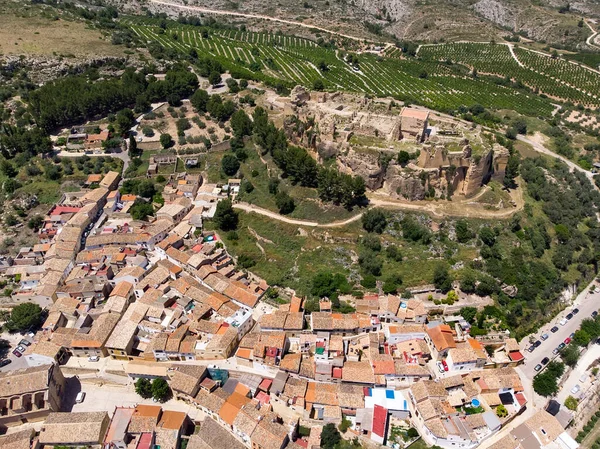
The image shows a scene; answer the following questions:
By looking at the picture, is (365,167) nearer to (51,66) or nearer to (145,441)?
(145,441)

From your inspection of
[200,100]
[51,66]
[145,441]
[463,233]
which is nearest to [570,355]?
[463,233]

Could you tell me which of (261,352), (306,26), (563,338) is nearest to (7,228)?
(261,352)

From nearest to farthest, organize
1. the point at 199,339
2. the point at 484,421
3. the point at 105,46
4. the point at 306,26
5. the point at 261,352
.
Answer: the point at 484,421, the point at 261,352, the point at 199,339, the point at 105,46, the point at 306,26

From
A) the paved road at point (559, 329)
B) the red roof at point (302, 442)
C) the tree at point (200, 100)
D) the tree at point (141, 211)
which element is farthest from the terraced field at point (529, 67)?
the red roof at point (302, 442)

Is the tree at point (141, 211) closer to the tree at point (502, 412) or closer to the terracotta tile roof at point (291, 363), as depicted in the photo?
the terracotta tile roof at point (291, 363)

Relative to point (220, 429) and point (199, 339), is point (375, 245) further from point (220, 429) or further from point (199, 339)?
point (220, 429)

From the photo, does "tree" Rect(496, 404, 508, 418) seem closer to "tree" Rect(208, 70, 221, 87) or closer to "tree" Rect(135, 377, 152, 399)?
"tree" Rect(135, 377, 152, 399)
